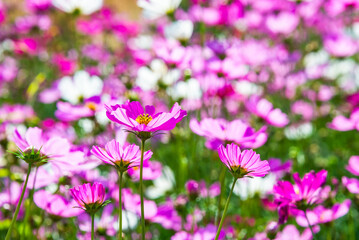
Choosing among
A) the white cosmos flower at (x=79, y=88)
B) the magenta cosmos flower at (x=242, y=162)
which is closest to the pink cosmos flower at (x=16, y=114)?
the white cosmos flower at (x=79, y=88)

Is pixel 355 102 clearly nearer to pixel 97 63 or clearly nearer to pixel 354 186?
pixel 354 186

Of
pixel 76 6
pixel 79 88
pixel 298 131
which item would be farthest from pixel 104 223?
pixel 298 131

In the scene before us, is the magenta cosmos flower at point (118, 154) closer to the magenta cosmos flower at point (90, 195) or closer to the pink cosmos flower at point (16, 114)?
the magenta cosmos flower at point (90, 195)

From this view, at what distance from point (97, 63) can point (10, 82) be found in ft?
1.68

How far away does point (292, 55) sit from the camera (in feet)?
6.31

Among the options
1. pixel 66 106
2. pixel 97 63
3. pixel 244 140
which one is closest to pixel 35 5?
pixel 97 63

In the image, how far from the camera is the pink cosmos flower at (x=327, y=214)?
2.78 feet

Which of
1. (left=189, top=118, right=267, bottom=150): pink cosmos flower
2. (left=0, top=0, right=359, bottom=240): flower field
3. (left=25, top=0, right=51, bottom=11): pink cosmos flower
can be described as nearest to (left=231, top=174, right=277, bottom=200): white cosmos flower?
(left=0, top=0, right=359, bottom=240): flower field

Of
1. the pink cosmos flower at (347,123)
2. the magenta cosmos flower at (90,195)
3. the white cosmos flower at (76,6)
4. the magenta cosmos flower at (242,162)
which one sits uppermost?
the white cosmos flower at (76,6)

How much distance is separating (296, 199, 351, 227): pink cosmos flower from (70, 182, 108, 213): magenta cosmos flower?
15.3 inches

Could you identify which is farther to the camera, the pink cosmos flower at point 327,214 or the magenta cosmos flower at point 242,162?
the pink cosmos flower at point 327,214

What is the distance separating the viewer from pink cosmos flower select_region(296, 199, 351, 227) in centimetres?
85

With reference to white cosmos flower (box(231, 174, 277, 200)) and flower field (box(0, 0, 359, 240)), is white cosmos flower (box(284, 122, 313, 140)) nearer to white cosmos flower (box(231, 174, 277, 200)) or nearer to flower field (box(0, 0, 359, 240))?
flower field (box(0, 0, 359, 240))

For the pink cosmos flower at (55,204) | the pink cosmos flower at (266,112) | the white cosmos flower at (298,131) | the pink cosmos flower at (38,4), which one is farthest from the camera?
the pink cosmos flower at (38,4)
